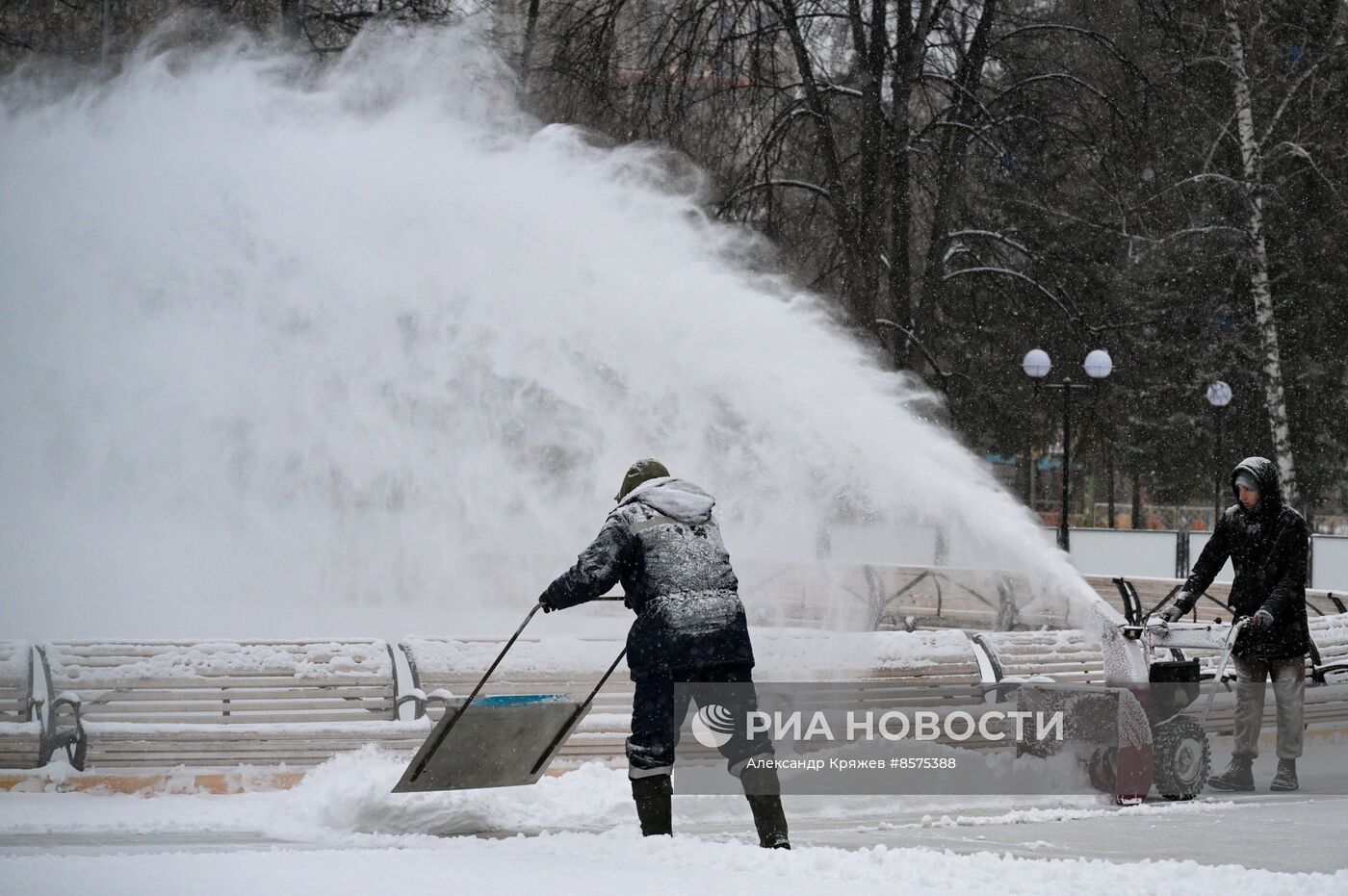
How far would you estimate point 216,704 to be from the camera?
8781 mm

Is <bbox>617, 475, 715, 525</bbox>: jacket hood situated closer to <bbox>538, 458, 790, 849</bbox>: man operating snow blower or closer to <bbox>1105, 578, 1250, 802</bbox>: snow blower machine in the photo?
<bbox>538, 458, 790, 849</bbox>: man operating snow blower

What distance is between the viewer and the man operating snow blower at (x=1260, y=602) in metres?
8.25

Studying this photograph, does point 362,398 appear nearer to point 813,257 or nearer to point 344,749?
point 344,749

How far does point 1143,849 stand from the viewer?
259 inches

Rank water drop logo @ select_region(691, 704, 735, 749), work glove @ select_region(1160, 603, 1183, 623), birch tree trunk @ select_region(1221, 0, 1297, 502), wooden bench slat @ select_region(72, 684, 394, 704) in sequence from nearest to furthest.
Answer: water drop logo @ select_region(691, 704, 735, 749) → work glove @ select_region(1160, 603, 1183, 623) → wooden bench slat @ select_region(72, 684, 394, 704) → birch tree trunk @ select_region(1221, 0, 1297, 502)

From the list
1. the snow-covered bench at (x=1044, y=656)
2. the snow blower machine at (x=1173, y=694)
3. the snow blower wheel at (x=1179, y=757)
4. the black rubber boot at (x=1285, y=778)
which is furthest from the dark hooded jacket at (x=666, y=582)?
the snow-covered bench at (x=1044, y=656)

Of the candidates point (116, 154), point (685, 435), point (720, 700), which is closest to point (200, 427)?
point (116, 154)

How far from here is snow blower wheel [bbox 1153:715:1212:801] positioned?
313 inches

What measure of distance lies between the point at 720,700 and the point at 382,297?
7.15 meters

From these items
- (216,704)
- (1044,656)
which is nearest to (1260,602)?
(1044,656)

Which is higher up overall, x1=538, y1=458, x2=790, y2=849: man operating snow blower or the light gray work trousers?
x1=538, y1=458, x2=790, y2=849: man operating snow blower

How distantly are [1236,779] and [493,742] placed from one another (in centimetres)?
417

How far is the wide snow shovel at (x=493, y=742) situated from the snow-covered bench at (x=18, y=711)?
7.91 ft

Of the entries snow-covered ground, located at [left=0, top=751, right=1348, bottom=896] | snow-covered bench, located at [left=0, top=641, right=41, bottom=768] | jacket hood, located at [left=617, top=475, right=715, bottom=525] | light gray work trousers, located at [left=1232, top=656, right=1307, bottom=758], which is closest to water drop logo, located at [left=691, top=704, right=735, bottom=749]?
snow-covered ground, located at [left=0, top=751, right=1348, bottom=896]
